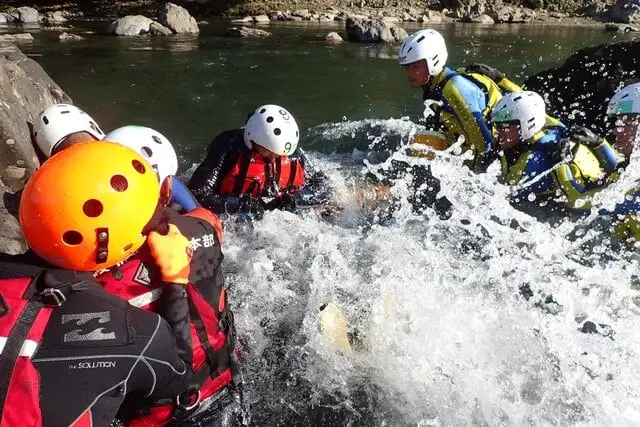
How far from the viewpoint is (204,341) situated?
2.90m

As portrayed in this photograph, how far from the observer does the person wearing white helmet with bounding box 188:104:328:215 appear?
596cm

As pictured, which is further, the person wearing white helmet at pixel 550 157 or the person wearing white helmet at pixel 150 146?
the person wearing white helmet at pixel 550 157

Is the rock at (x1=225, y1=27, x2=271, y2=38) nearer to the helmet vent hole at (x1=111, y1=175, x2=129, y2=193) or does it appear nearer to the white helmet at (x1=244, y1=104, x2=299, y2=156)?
the white helmet at (x1=244, y1=104, x2=299, y2=156)

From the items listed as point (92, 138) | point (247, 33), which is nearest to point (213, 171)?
point (92, 138)

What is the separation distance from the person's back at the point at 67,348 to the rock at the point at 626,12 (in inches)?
1485

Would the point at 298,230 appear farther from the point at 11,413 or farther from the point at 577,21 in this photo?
the point at 577,21

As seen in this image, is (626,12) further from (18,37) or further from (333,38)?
(18,37)

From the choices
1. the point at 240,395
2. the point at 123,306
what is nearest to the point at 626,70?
the point at 240,395

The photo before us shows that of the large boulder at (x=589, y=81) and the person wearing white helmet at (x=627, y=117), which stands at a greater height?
the person wearing white helmet at (x=627, y=117)

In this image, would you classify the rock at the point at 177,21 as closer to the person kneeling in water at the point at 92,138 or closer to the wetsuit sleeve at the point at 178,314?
the person kneeling in water at the point at 92,138

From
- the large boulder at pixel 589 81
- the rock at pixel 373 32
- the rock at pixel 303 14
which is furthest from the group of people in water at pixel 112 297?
the rock at pixel 303 14

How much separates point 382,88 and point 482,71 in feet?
26.1

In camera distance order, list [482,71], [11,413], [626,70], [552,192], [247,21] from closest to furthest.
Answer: [11,413] → [552,192] → [482,71] → [626,70] → [247,21]

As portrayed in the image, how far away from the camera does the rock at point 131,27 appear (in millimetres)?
23984
